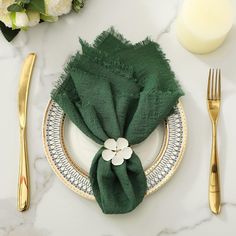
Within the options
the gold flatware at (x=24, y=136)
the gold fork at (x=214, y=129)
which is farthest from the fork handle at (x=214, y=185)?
the gold flatware at (x=24, y=136)

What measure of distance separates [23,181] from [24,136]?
68 millimetres

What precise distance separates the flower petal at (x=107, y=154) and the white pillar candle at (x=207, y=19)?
0.70 feet

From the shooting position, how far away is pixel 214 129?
70 cm

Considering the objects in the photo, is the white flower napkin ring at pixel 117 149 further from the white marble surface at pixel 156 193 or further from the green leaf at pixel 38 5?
A: the green leaf at pixel 38 5

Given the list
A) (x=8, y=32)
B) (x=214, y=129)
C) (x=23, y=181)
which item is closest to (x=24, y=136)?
(x=23, y=181)

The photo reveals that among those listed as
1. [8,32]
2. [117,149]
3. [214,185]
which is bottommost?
[214,185]

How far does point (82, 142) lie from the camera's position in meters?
0.70

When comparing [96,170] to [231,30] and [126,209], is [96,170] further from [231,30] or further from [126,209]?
[231,30]

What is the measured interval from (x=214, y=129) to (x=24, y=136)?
0.29 m

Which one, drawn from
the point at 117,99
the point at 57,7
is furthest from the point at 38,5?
the point at 117,99

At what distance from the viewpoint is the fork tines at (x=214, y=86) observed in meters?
0.71

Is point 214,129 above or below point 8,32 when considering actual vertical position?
below

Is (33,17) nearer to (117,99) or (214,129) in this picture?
(117,99)

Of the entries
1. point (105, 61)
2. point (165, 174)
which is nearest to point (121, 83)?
point (105, 61)
